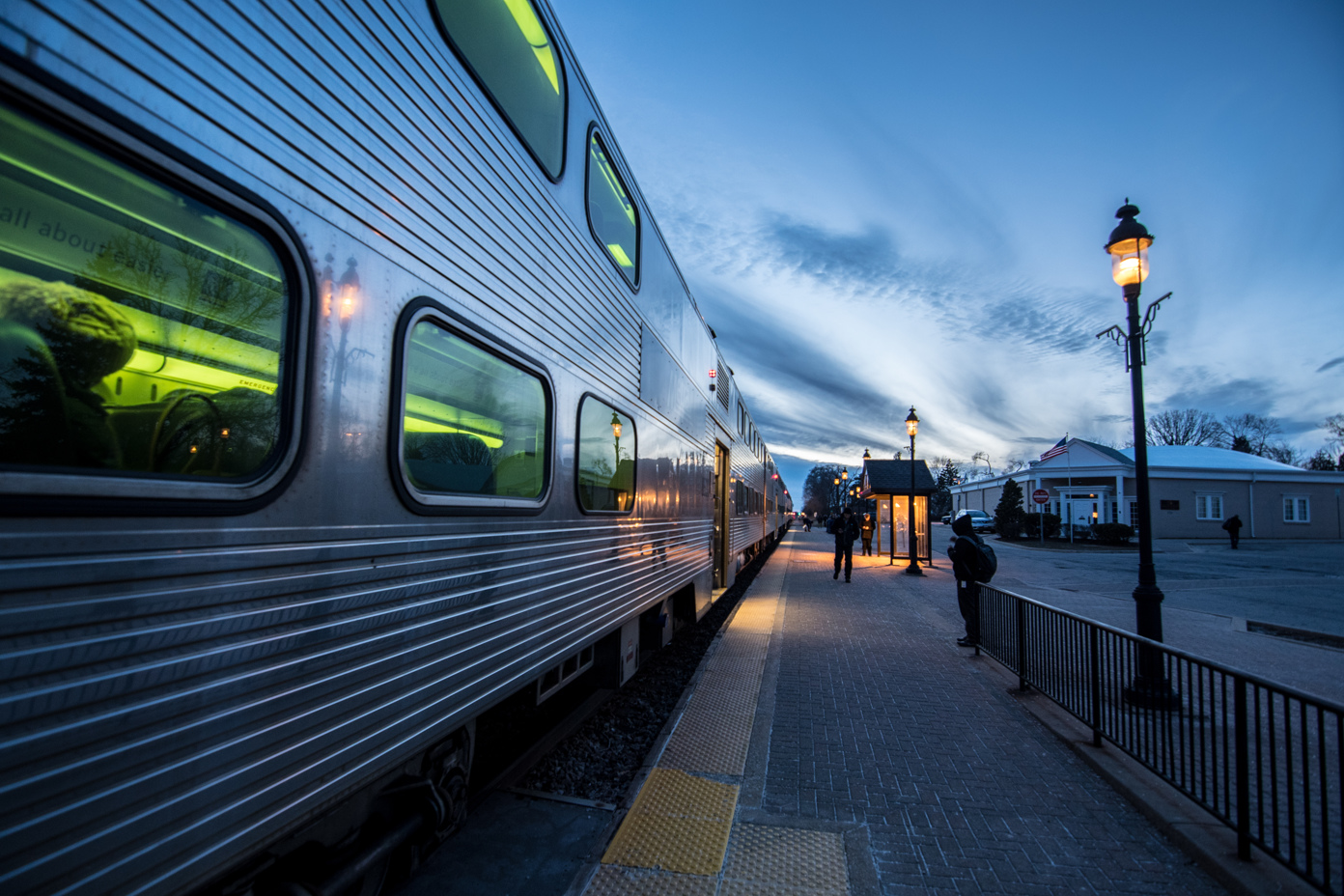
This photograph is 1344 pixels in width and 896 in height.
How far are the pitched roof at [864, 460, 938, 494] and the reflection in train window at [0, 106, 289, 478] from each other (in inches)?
708

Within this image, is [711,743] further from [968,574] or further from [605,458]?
[968,574]

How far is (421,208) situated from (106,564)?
147 cm

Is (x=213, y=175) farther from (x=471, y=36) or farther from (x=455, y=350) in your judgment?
(x=471, y=36)

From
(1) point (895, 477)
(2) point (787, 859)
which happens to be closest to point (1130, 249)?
(2) point (787, 859)

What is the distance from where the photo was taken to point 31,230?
1.21 meters

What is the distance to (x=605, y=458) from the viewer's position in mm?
4172

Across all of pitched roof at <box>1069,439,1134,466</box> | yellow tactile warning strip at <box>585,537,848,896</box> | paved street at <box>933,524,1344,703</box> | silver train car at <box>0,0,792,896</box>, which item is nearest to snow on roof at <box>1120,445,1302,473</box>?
pitched roof at <box>1069,439,1134,466</box>

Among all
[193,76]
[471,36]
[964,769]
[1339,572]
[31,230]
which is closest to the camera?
[31,230]

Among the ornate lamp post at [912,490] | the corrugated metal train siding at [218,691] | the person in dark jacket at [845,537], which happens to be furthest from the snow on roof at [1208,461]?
the corrugated metal train siding at [218,691]

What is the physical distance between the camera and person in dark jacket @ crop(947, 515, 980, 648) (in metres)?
7.03

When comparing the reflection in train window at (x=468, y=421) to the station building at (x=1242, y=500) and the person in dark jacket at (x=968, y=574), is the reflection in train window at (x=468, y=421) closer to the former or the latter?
the person in dark jacket at (x=968, y=574)

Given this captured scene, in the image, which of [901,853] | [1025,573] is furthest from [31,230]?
[1025,573]

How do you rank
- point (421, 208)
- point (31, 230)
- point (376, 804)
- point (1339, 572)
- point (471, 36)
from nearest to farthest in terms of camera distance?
point (31, 230)
point (421, 208)
point (376, 804)
point (471, 36)
point (1339, 572)

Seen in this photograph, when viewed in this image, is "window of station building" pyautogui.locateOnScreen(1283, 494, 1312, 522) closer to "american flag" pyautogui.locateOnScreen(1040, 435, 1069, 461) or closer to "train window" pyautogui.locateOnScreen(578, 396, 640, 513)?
"american flag" pyautogui.locateOnScreen(1040, 435, 1069, 461)
